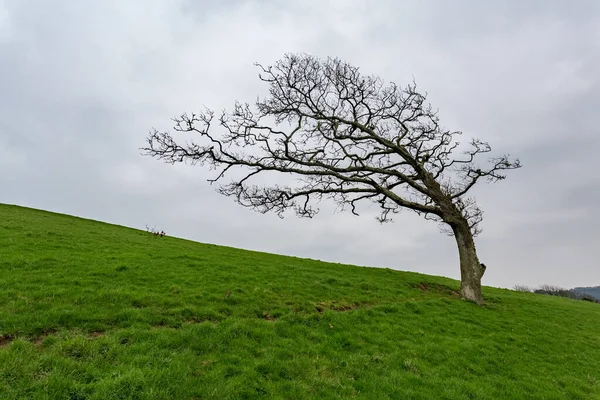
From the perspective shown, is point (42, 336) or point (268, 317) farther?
point (268, 317)

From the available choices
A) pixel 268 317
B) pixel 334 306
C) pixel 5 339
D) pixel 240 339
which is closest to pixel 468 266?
pixel 334 306

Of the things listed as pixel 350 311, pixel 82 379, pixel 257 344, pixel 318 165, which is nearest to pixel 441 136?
pixel 318 165

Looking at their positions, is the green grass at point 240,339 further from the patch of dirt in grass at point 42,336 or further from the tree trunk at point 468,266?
the tree trunk at point 468,266

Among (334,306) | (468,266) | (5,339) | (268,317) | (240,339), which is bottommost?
(5,339)

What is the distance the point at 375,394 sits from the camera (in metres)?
8.09

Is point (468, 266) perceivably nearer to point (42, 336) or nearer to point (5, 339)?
point (42, 336)

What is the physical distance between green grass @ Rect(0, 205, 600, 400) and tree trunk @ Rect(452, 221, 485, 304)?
8.13 feet

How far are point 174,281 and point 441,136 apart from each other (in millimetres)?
19723

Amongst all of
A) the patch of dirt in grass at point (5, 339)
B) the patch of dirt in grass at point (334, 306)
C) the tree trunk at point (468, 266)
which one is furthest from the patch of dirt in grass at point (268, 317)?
the tree trunk at point (468, 266)

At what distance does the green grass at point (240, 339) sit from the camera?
733 cm

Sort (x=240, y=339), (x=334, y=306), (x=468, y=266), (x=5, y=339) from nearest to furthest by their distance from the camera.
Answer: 1. (x=5, y=339)
2. (x=240, y=339)
3. (x=334, y=306)
4. (x=468, y=266)

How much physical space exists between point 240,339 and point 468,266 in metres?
16.6

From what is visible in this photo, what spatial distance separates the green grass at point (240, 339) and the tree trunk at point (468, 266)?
8.13 ft

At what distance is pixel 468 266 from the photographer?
70.5 feet
